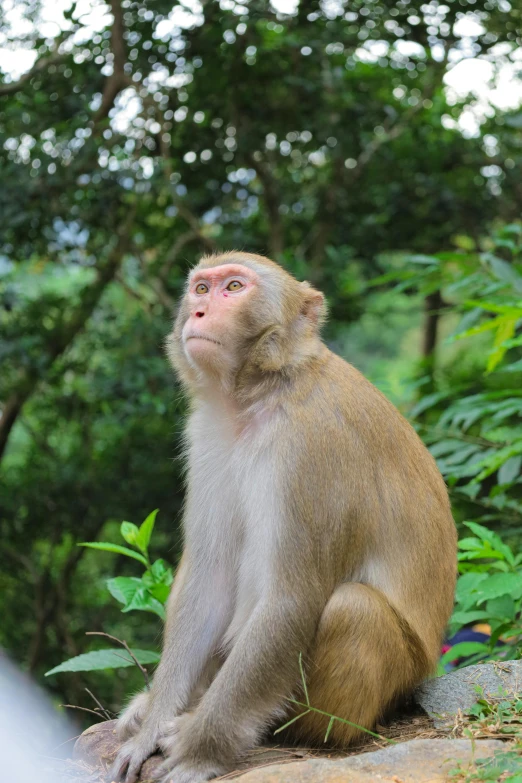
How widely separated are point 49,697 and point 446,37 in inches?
267

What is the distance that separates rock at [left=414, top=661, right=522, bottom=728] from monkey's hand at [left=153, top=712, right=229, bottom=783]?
2.87ft

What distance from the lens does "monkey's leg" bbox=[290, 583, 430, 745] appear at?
3158 mm

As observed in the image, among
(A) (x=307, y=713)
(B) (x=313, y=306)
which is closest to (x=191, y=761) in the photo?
(A) (x=307, y=713)

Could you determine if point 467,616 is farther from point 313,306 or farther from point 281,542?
point 313,306

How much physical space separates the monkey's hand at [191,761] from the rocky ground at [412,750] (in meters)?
0.07

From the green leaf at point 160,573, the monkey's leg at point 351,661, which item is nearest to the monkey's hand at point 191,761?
the monkey's leg at point 351,661

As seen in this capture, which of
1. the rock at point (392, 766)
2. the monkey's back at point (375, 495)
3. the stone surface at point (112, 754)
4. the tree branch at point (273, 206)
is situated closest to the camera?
the rock at point (392, 766)

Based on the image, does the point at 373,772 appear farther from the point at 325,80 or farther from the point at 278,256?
the point at 325,80

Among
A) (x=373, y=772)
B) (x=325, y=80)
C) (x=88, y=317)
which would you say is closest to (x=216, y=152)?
(x=325, y=80)

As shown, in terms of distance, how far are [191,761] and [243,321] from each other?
163 centimetres

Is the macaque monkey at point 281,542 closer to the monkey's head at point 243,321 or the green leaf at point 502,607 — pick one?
the monkey's head at point 243,321

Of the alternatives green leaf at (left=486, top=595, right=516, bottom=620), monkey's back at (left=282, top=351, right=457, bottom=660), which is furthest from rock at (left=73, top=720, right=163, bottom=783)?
green leaf at (left=486, top=595, right=516, bottom=620)

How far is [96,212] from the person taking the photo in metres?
7.23

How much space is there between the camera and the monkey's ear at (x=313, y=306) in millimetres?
3773
